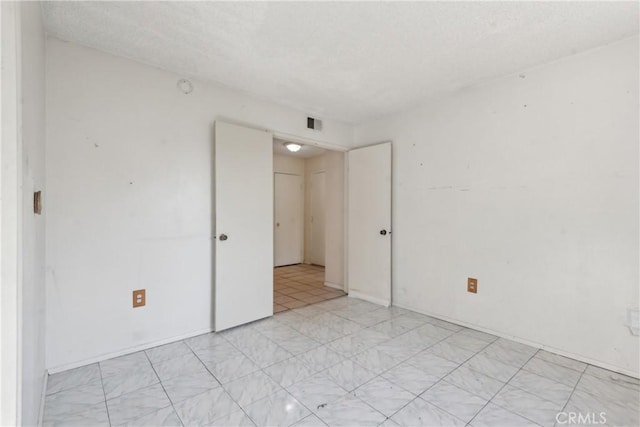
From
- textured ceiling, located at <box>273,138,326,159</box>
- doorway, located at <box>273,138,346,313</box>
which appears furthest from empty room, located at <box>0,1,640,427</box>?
doorway, located at <box>273,138,346,313</box>

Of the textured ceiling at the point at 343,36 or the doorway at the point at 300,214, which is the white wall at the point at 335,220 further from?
the textured ceiling at the point at 343,36

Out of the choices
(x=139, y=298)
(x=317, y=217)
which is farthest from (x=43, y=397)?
(x=317, y=217)

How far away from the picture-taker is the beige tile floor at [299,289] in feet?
12.0

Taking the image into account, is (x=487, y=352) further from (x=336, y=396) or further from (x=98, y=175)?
(x=98, y=175)

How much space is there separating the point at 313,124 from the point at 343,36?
1.59 meters

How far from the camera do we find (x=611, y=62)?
2.12 metres

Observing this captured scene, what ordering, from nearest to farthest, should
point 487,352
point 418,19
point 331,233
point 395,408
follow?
point 395,408, point 418,19, point 487,352, point 331,233

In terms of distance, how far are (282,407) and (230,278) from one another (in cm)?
137

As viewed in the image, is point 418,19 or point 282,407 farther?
point 418,19

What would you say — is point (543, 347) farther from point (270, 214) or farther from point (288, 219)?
point (288, 219)

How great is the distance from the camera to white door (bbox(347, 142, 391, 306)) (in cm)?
352

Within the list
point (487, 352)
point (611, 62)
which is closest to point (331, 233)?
point (487, 352)

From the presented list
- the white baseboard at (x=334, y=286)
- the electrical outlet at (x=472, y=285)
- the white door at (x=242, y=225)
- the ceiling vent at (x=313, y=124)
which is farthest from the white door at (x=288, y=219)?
the electrical outlet at (x=472, y=285)

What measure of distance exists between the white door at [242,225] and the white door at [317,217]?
309cm
